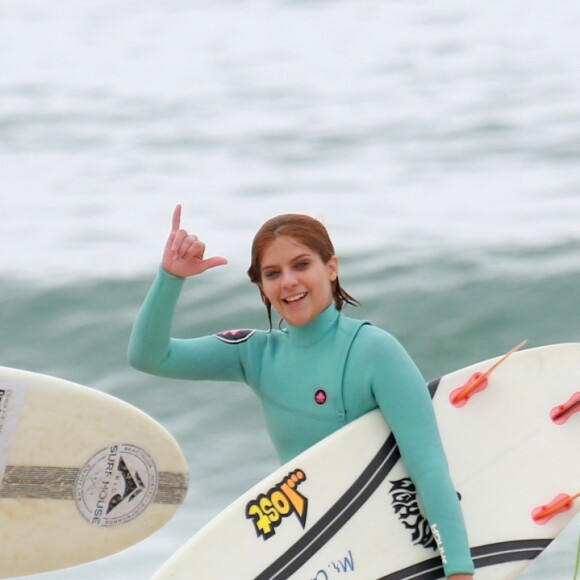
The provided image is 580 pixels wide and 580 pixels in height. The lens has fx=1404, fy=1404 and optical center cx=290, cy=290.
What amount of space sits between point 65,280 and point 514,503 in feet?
14.0

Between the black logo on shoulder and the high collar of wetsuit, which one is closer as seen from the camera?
the high collar of wetsuit

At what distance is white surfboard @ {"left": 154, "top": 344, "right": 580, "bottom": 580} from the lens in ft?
8.93

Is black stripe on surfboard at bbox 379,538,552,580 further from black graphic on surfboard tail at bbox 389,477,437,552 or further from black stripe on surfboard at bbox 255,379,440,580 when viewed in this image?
black stripe on surfboard at bbox 255,379,440,580

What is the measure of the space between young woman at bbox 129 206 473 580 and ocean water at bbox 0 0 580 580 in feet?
5.74

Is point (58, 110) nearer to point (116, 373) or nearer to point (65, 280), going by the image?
point (65, 280)

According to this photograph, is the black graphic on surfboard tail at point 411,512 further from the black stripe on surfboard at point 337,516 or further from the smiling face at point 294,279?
the smiling face at point 294,279

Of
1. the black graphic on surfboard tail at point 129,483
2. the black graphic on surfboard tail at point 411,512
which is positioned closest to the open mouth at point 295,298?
the black graphic on surfboard tail at point 411,512

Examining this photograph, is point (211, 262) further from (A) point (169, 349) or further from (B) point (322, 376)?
(B) point (322, 376)

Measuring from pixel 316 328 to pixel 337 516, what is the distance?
15.0 inches

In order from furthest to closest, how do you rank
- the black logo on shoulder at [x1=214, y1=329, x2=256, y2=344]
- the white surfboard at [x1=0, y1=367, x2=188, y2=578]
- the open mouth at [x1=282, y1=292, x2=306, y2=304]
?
1. the white surfboard at [x1=0, y1=367, x2=188, y2=578]
2. the black logo on shoulder at [x1=214, y1=329, x2=256, y2=344]
3. the open mouth at [x1=282, y1=292, x2=306, y2=304]

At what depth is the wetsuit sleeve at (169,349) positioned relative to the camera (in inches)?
107

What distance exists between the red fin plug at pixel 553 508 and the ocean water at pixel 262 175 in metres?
1.35

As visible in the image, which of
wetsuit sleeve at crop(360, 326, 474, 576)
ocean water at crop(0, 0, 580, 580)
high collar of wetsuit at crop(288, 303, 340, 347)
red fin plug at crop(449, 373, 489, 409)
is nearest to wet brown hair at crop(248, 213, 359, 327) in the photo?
high collar of wetsuit at crop(288, 303, 340, 347)

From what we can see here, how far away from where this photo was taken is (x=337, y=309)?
2783mm
